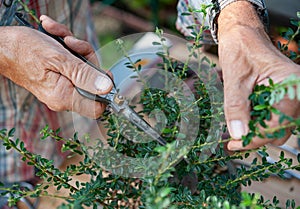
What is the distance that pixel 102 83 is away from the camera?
0.79m

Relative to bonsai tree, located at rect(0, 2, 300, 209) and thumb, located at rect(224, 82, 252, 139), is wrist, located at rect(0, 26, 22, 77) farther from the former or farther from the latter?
thumb, located at rect(224, 82, 252, 139)

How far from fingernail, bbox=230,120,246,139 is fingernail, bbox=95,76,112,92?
0.24m

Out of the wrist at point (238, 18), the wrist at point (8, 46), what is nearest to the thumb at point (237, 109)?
the wrist at point (238, 18)

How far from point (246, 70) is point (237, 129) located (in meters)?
0.10

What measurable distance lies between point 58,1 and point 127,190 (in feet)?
2.46

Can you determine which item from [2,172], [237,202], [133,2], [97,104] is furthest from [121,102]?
[133,2]

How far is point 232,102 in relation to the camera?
69cm

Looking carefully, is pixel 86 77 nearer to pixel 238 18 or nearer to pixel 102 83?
pixel 102 83

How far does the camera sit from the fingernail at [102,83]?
791 millimetres

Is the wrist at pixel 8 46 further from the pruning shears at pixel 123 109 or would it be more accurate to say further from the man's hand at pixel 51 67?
the pruning shears at pixel 123 109

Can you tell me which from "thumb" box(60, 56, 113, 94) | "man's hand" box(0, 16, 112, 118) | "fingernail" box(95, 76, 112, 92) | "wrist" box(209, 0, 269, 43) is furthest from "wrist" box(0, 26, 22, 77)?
"wrist" box(209, 0, 269, 43)

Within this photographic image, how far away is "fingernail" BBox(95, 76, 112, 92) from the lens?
79 cm

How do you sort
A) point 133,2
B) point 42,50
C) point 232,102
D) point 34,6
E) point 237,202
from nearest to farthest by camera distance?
point 232,102
point 237,202
point 42,50
point 34,6
point 133,2

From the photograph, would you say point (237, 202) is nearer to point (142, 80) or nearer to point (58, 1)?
point (142, 80)
